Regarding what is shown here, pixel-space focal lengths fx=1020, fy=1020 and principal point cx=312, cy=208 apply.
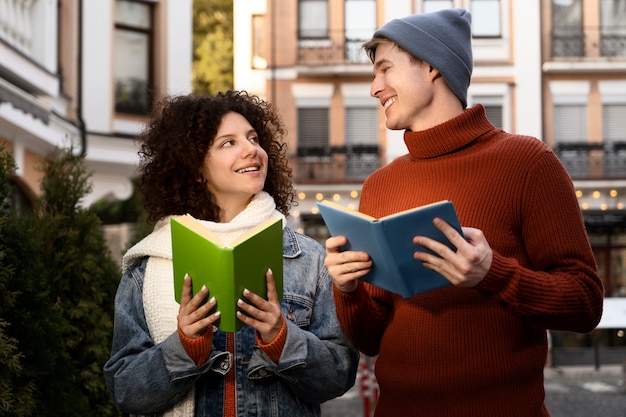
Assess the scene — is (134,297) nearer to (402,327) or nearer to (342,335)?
(342,335)

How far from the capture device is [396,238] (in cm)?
256

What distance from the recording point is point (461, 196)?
9.66 ft

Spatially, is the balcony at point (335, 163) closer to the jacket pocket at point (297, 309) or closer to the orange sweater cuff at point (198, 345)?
the jacket pocket at point (297, 309)

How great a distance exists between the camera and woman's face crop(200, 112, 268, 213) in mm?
3316

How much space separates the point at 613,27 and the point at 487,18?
311 centimetres

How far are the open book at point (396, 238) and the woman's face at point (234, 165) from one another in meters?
0.58

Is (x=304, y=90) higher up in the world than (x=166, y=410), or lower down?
higher up

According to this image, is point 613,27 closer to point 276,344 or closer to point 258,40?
point 258,40

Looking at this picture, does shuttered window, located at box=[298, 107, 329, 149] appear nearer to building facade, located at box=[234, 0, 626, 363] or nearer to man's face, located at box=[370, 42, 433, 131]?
building facade, located at box=[234, 0, 626, 363]

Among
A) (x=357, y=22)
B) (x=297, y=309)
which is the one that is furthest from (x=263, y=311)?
(x=357, y=22)

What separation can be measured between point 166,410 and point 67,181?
2.60 m

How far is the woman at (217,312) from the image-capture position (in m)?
3.03

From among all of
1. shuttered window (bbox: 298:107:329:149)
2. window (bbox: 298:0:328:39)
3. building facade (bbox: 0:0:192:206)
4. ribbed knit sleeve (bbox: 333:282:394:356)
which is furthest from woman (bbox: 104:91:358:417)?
window (bbox: 298:0:328:39)

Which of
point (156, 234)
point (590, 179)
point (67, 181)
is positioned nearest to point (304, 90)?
point (590, 179)
